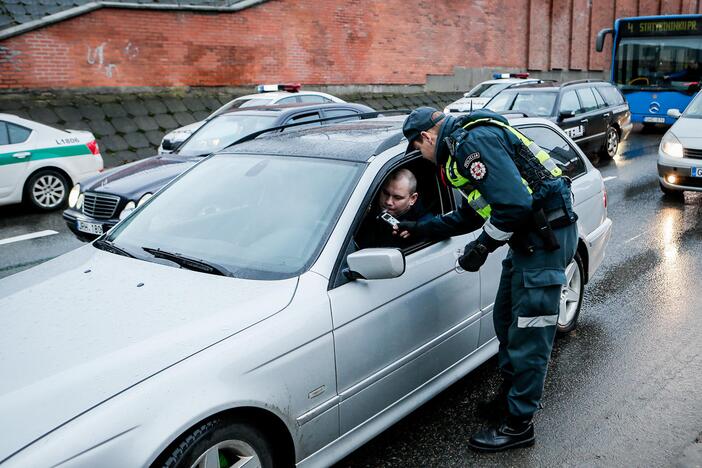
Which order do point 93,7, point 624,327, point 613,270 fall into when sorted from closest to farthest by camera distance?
1. point 624,327
2. point 613,270
3. point 93,7

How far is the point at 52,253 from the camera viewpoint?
292 inches

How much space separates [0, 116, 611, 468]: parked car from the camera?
2180 millimetres

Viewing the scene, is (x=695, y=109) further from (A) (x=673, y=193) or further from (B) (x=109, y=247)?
(B) (x=109, y=247)

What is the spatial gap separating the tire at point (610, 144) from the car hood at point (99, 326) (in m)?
12.4

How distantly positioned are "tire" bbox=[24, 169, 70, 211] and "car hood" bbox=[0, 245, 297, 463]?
270 inches

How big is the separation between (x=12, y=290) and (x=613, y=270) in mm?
5314

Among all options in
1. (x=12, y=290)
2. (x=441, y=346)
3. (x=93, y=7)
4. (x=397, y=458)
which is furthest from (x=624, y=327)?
(x=93, y=7)

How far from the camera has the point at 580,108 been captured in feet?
42.6

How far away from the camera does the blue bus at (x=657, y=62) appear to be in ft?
53.1

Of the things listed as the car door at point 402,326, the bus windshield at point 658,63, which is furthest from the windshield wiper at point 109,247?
the bus windshield at point 658,63

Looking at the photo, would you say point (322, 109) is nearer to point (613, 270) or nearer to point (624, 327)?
point (613, 270)

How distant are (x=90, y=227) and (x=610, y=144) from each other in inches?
441

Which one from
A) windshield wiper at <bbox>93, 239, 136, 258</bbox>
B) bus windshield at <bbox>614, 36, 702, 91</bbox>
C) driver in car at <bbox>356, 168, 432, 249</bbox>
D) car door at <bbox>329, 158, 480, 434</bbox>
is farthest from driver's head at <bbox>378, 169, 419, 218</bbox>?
bus windshield at <bbox>614, 36, 702, 91</bbox>

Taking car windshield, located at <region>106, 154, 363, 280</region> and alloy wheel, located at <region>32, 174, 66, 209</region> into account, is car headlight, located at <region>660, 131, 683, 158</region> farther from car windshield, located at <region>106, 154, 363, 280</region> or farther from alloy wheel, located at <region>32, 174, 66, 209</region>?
alloy wheel, located at <region>32, 174, 66, 209</region>
